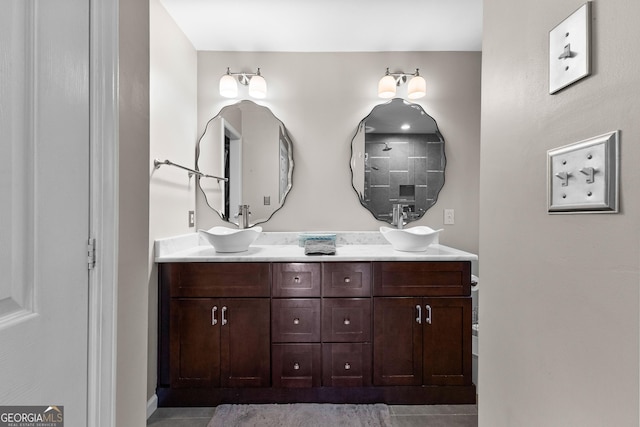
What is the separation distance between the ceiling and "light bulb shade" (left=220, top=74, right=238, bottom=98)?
0.82ft

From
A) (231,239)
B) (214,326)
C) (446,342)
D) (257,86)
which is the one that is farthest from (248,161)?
(446,342)

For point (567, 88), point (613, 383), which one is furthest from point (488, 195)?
point (613, 383)

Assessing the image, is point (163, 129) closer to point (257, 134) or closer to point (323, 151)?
point (257, 134)

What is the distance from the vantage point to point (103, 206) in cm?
83

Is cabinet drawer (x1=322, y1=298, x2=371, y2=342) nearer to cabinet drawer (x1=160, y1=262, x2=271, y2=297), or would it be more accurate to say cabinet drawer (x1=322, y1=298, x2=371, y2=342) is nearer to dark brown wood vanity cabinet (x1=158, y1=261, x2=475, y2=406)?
dark brown wood vanity cabinet (x1=158, y1=261, x2=475, y2=406)

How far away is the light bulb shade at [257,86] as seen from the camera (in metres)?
2.41

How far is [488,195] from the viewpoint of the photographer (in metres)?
0.85

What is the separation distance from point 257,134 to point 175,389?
73.1 inches

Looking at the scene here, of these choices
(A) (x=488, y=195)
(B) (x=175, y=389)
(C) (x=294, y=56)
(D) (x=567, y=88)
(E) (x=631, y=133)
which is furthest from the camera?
(C) (x=294, y=56)

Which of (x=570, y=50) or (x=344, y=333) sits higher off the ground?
(x=570, y=50)

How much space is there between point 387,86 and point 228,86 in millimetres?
1239

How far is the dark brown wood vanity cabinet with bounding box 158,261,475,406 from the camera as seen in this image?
1.89 m

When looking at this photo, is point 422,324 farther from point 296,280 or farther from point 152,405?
point 152,405

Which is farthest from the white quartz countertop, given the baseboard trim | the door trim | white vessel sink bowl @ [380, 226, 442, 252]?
the door trim
